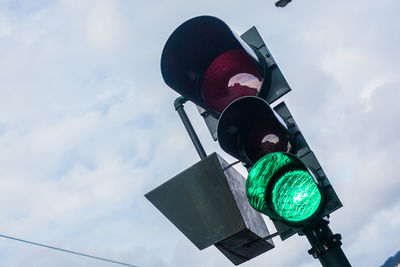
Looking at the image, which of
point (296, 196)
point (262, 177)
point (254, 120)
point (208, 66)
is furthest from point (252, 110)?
point (208, 66)

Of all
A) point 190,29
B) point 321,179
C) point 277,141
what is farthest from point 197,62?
point 321,179

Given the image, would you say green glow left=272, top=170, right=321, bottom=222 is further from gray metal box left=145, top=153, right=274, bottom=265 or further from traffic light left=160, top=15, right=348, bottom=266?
gray metal box left=145, top=153, right=274, bottom=265

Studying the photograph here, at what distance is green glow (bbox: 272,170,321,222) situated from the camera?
4.58 ft

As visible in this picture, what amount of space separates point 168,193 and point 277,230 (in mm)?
476

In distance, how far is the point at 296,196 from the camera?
1427mm

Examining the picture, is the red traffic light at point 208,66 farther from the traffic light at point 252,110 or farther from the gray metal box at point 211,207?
the gray metal box at point 211,207

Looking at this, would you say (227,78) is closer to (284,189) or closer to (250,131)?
(250,131)

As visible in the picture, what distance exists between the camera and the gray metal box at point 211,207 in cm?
162

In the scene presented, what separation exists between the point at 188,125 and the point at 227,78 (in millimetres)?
317

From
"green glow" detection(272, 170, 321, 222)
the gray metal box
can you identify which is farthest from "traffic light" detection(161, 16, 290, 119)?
"green glow" detection(272, 170, 321, 222)

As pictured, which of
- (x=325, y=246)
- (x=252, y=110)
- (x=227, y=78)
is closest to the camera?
(x=325, y=246)

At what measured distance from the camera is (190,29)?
1874 millimetres

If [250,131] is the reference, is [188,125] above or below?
above

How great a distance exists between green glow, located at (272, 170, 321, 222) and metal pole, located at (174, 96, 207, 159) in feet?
1.76
